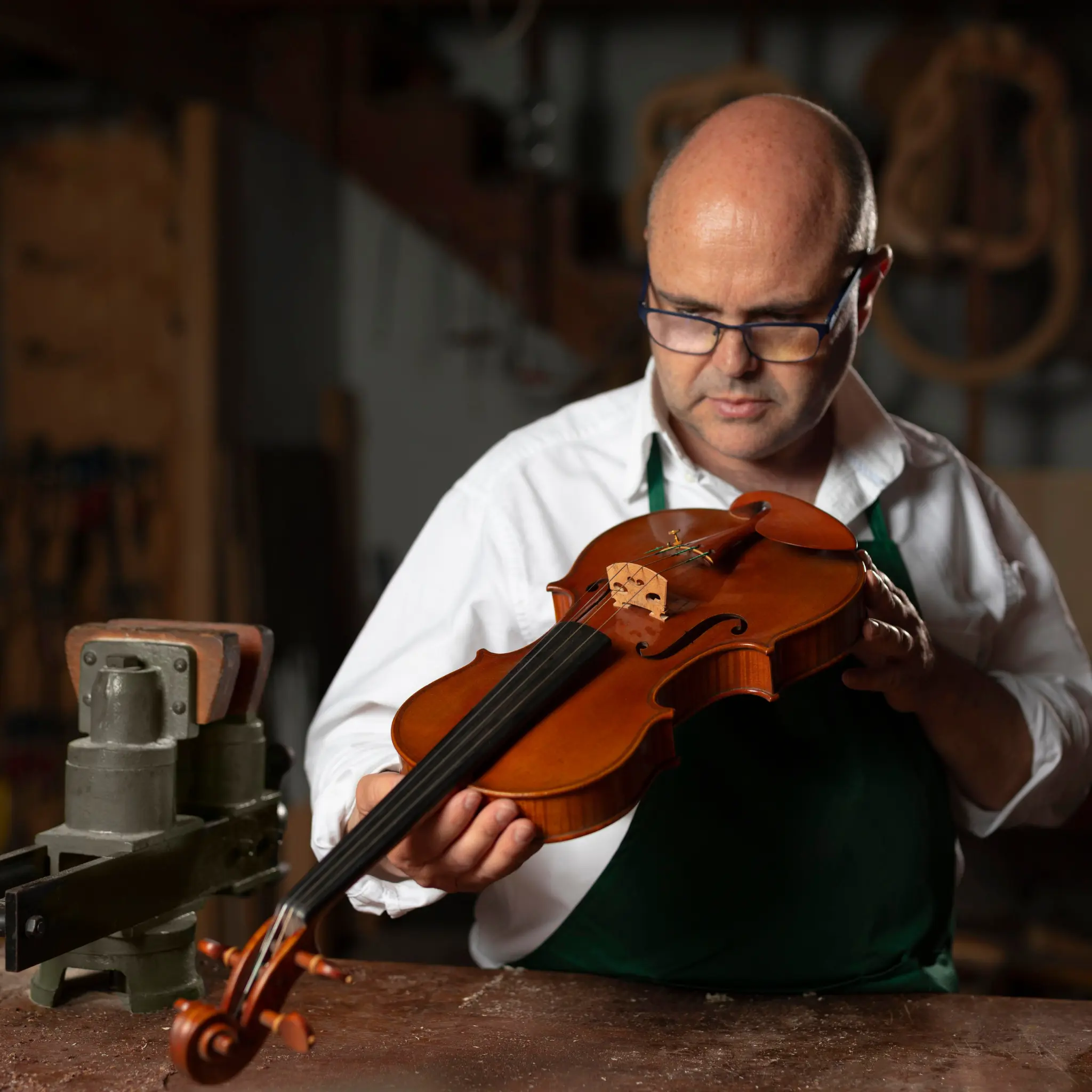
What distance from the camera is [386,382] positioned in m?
5.58

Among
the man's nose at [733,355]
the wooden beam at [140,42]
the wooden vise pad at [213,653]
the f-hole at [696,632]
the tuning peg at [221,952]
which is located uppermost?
the wooden beam at [140,42]

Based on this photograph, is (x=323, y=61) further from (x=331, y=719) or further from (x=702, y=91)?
(x=331, y=719)

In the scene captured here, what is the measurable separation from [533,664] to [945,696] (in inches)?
26.3

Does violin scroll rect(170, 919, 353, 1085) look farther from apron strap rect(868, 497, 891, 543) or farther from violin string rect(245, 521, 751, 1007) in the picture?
apron strap rect(868, 497, 891, 543)

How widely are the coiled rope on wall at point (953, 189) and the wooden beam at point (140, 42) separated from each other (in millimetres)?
2321

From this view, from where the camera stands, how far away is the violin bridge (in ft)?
4.63

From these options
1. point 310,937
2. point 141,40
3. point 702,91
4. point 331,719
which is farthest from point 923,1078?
point 141,40

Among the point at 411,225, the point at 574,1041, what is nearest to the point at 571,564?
the point at 574,1041

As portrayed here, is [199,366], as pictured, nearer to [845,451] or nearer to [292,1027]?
[845,451]

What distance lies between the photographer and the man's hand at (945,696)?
152 centimetres

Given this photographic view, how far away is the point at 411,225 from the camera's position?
548 cm

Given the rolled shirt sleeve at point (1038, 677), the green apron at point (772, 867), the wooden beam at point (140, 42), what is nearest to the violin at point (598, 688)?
the green apron at point (772, 867)

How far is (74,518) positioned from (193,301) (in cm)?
88

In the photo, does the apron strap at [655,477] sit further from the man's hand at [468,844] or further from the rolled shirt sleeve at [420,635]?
the man's hand at [468,844]
